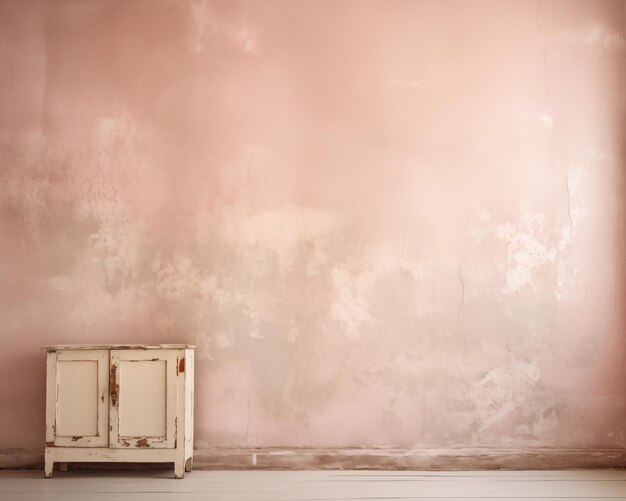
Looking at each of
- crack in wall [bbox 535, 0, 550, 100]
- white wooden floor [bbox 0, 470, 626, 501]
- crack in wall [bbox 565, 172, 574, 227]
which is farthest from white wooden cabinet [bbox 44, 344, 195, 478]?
crack in wall [bbox 535, 0, 550, 100]

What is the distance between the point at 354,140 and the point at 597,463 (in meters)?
2.47

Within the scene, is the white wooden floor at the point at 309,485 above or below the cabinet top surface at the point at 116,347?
below

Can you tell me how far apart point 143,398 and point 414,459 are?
1654 millimetres

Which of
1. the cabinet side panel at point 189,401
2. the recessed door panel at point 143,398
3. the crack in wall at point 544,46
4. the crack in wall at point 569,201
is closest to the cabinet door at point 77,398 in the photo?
the recessed door panel at point 143,398

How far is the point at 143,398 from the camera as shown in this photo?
3.86m

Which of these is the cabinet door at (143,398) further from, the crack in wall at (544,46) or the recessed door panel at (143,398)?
the crack in wall at (544,46)

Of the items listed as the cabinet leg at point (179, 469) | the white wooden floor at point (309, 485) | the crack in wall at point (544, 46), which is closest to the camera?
the white wooden floor at point (309, 485)

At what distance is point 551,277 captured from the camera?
4219 mm

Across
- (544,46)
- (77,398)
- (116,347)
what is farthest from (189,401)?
(544,46)

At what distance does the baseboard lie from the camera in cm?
408

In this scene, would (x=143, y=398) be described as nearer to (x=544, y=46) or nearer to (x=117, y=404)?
(x=117, y=404)

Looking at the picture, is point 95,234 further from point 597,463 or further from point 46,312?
point 597,463

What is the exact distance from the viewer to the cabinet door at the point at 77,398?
387 centimetres

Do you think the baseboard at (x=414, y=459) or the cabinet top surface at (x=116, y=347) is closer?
the cabinet top surface at (x=116, y=347)
